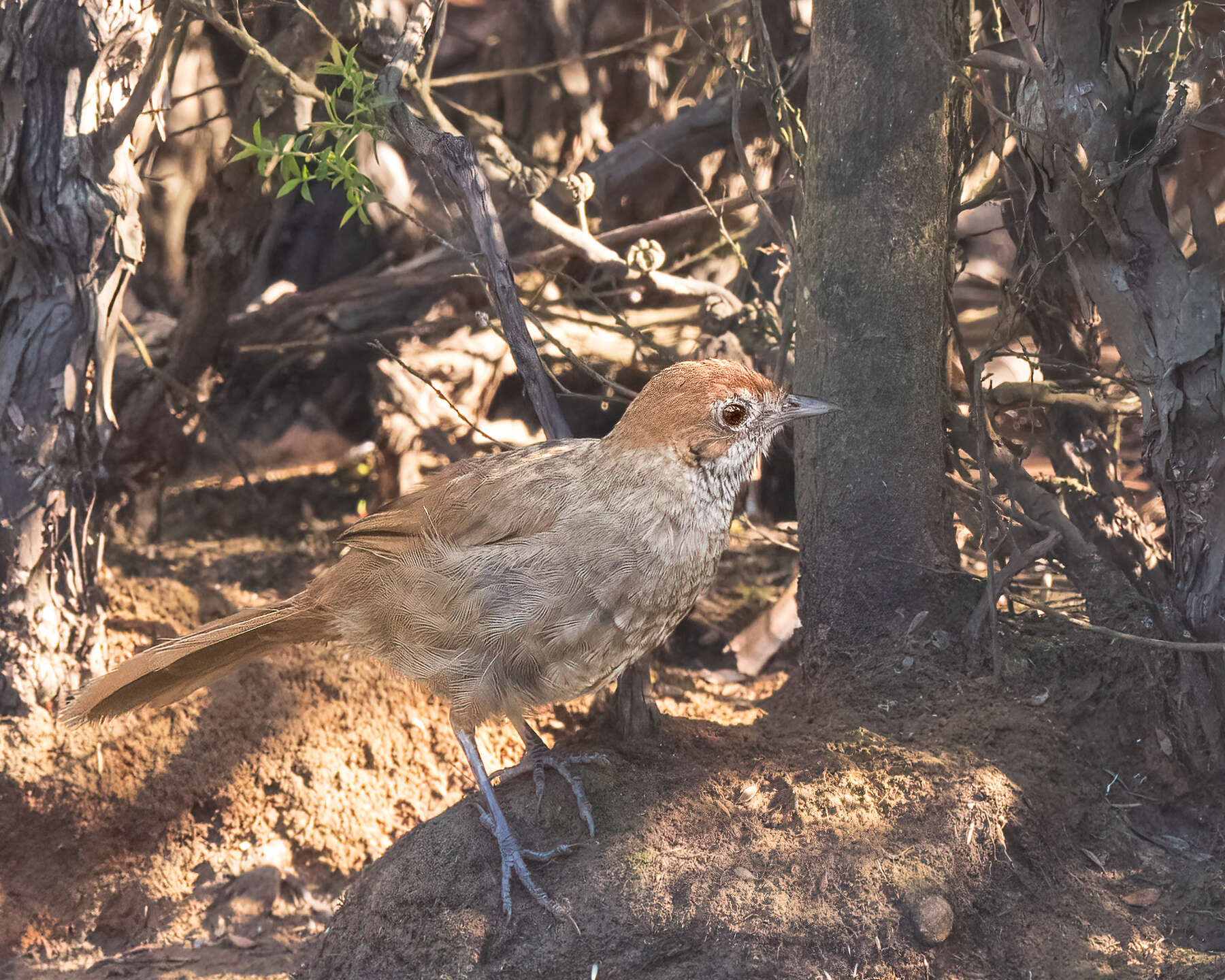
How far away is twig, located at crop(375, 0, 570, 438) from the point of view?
2684 mm

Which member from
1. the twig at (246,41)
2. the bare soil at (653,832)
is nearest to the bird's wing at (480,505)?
the bare soil at (653,832)

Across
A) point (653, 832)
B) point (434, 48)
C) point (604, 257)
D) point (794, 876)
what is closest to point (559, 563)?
point (653, 832)

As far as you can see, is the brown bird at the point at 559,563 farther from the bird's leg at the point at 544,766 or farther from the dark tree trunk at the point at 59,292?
the dark tree trunk at the point at 59,292

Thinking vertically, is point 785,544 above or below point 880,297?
below

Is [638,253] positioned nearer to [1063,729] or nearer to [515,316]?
[515,316]

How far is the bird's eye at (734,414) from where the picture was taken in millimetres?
2424

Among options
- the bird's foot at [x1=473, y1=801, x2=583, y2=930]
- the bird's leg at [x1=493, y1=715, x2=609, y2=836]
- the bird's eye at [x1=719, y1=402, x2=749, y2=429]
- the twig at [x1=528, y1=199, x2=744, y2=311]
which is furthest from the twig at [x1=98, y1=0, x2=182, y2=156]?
the bird's foot at [x1=473, y1=801, x2=583, y2=930]

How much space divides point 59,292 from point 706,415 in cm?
212

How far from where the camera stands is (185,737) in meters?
3.46

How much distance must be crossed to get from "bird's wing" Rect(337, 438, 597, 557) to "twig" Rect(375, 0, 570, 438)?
0.72 feet

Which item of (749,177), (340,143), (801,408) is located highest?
(340,143)

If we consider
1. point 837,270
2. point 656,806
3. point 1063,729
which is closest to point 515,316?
point 837,270

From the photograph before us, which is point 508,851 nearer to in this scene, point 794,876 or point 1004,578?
point 794,876

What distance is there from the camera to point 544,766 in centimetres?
259
